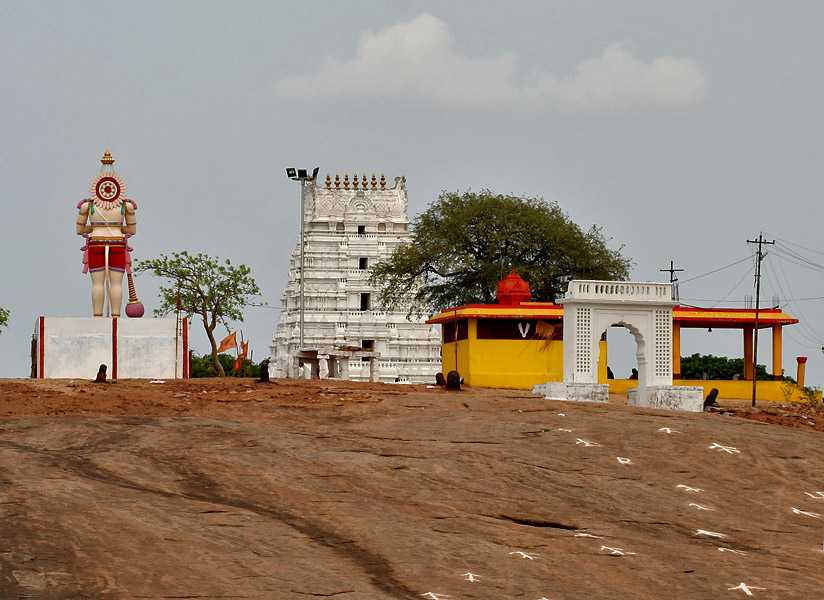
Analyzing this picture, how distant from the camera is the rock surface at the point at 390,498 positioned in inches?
979

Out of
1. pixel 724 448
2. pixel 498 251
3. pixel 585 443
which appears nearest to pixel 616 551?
pixel 585 443

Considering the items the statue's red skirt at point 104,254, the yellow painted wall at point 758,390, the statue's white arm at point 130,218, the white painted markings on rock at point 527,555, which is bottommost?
the white painted markings on rock at point 527,555

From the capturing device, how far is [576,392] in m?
49.9

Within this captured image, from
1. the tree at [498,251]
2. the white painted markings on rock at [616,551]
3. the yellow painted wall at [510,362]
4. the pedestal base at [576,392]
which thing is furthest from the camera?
the tree at [498,251]

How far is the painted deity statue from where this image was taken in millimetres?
56500

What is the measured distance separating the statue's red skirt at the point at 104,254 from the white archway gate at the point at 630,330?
56.5 ft

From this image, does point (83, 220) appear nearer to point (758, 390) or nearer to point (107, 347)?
point (107, 347)

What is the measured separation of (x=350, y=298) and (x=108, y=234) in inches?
1891

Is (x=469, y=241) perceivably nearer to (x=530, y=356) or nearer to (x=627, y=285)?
(x=530, y=356)

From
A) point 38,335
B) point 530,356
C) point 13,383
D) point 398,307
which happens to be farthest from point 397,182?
point 13,383

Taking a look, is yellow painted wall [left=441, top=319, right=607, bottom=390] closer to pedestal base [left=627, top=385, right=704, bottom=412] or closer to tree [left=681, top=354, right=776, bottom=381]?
pedestal base [left=627, top=385, right=704, bottom=412]

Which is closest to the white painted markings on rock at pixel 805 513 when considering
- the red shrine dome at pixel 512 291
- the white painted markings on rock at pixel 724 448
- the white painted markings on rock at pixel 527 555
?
the white painted markings on rock at pixel 724 448

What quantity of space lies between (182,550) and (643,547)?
9.21 meters

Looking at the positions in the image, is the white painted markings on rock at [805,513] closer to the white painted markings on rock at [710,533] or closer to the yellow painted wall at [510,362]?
the white painted markings on rock at [710,533]
